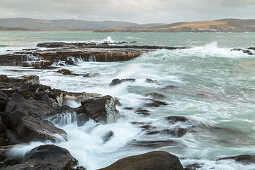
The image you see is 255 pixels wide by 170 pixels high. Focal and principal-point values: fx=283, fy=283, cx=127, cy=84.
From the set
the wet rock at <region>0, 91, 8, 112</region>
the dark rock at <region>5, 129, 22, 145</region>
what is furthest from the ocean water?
the wet rock at <region>0, 91, 8, 112</region>

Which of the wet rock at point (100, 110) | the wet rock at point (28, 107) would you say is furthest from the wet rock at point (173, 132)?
the wet rock at point (28, 107)

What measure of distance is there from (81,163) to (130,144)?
208 cm

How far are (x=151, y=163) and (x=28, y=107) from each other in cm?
567

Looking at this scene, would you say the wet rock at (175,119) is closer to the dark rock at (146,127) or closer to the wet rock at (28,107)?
the dark rock at (146,127)

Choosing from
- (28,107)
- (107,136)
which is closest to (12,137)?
(28,107)

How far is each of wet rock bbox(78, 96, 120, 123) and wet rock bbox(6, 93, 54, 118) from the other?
126 cm

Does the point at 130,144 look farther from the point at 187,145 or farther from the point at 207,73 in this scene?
the point at 207,73

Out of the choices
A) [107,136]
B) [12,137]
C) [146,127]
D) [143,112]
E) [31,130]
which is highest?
[31,130]

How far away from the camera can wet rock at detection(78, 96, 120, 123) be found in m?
10.1

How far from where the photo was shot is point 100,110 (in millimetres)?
10242

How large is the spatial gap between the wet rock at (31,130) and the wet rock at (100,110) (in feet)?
6.29

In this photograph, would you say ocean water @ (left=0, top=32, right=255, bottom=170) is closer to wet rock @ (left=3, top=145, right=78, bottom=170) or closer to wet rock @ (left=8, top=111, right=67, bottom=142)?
wet rock @ (left=8, top=111, right=67, bottom=142)

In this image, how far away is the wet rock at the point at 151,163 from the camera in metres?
5.10

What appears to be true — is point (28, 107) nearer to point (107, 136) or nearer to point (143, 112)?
point (107, 136)
